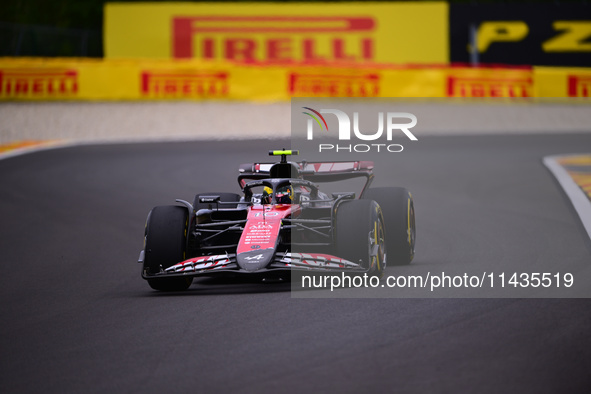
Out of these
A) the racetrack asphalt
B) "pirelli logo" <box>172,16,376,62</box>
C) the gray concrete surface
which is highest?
"pirelli logo" <box>172,16,376,62</box>

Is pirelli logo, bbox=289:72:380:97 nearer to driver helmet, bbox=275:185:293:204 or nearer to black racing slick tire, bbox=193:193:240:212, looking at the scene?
black racing slick tire, bbox=193:193:240:212

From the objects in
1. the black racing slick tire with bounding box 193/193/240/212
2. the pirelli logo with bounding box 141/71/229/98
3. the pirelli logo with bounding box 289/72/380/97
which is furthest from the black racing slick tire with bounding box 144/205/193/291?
the pirelli logo with bounding box 289/72/380/97

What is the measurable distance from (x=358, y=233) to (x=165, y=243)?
161 centimetres

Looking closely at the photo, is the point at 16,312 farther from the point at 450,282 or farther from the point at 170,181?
the point at 170,181

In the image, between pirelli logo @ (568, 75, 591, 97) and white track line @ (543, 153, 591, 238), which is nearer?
white track line @ (543, 153, 591, 238)

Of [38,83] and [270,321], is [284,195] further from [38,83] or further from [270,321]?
[38,83]

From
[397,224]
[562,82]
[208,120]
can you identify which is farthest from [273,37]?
[397,224]

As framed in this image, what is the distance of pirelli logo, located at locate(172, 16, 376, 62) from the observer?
26797mm

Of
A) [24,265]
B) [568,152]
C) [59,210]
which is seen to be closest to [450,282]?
[24,265]

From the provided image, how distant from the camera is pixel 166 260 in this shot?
8.49 m

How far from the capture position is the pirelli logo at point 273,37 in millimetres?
26797

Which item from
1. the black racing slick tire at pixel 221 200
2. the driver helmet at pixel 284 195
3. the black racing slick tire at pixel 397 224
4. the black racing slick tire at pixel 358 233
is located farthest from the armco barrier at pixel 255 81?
the black racing slick tire at pixel 358 233

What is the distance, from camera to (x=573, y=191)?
45.9 ft

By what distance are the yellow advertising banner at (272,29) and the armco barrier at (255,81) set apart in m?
3.45
